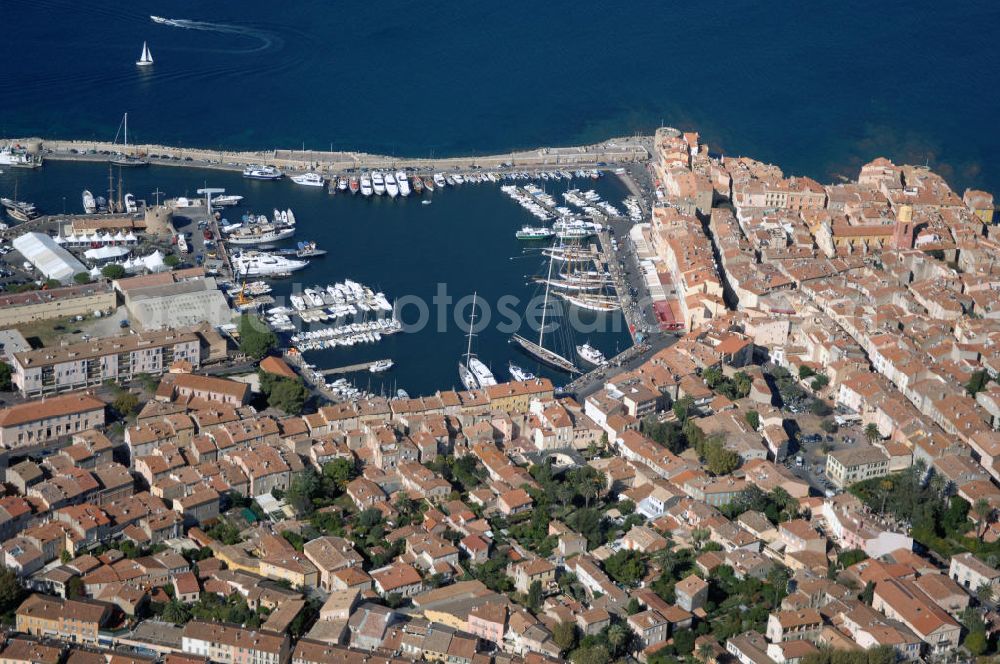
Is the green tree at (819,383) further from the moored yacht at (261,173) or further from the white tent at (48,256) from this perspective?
the moored yacht at (261,173)

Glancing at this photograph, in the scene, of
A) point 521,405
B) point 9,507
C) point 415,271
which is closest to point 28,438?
point 9,507

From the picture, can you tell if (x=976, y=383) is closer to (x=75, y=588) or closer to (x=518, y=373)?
(x=518, y=373)

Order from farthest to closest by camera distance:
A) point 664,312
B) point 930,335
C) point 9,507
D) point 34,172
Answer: point 34,172, point 664,312, point 930,335, point 9,507

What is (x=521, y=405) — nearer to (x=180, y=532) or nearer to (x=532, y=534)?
(x=532, y=534)

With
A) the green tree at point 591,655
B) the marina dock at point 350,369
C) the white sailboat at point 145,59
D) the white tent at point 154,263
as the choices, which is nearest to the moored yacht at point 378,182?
the white tent at point 154,263

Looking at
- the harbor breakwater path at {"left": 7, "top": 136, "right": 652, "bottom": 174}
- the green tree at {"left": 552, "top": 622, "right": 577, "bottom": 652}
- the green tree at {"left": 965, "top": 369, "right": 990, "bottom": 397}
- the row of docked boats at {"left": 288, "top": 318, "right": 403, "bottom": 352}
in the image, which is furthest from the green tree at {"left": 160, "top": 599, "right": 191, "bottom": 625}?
the harbor breakwater path at {"left": 7, "top": 136, "right": 652, "bottom": 174}
